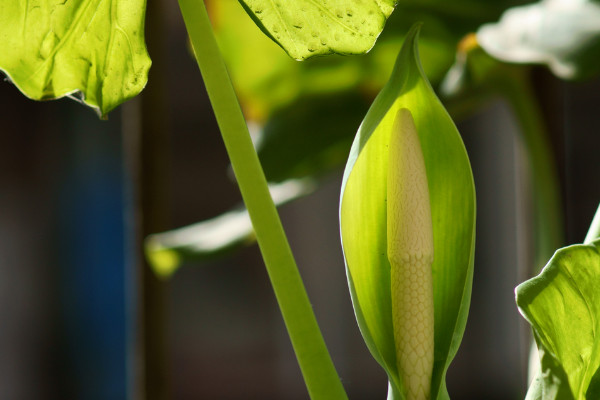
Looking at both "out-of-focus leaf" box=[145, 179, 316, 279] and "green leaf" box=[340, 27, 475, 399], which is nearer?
"green leaf" box=[340, 27, 475, 399]

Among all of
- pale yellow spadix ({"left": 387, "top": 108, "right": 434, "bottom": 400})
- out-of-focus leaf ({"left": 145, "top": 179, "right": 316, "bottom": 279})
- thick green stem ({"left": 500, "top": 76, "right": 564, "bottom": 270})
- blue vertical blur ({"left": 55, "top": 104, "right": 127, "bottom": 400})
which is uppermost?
pale yellow spadix ({"left": 387, "top": 108, "right": 434, "bottom": 400})

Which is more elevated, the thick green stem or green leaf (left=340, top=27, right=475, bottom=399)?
green leaf (left=340, top=27, right=475, bottom=399)

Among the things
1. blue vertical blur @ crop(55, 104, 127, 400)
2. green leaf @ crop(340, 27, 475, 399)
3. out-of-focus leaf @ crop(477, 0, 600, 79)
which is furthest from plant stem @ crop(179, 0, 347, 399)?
blue vertical blur @ crop(55, 104, 127, 400)

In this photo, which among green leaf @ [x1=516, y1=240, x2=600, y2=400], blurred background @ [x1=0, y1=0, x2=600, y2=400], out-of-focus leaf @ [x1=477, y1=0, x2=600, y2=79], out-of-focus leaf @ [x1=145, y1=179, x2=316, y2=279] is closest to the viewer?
green leaf @ [x1=516, y1=240, x2=600, y2=400]

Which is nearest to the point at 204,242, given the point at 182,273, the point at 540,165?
the point at 540,165

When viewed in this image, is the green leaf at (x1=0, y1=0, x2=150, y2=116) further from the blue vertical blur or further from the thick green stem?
the blue vertical blur

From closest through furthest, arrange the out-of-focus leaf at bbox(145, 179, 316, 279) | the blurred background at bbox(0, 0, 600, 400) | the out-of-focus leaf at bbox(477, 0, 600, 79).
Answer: the out-of-focus leaf at bbox(477, 0, 600, 79)
the out-of-focus leaf at bbox(145, 179, 316, 279)
the blurred background at bbox(0, 0, 600, 400)
